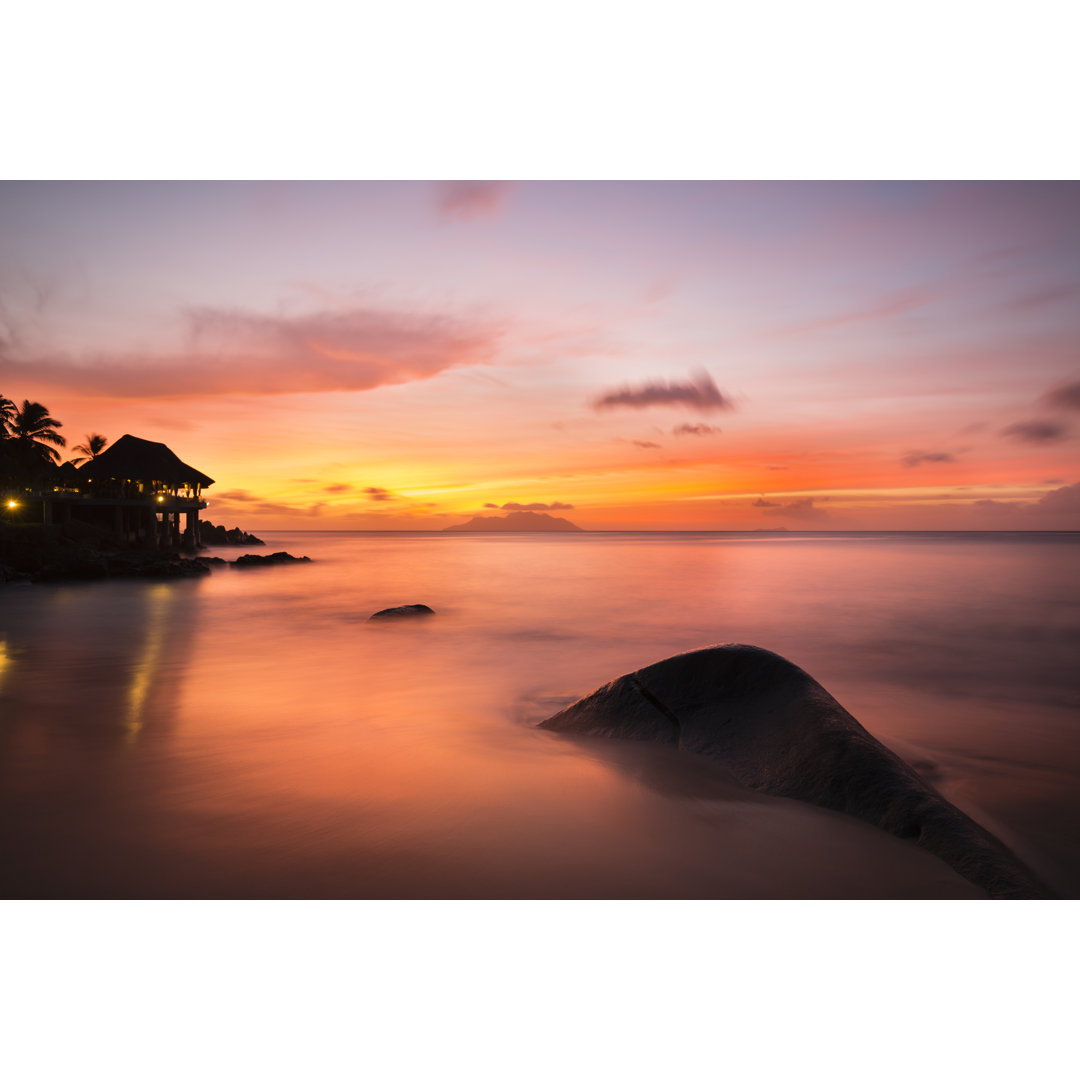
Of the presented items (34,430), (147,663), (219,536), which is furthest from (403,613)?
(219,536)

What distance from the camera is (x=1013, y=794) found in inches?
160

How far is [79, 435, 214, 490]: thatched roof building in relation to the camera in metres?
27.5

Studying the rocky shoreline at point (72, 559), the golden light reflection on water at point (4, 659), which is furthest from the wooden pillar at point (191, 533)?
the golden light reflection on water at point (4, 659)

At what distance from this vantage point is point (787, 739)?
12.4 ft

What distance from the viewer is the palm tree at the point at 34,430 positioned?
32.0m

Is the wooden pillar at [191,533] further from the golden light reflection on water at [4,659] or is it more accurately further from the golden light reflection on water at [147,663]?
the golden light reflection on water at [4,659]

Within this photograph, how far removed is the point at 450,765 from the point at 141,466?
1194 inches

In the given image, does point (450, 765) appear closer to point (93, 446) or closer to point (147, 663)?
point (147, 663)

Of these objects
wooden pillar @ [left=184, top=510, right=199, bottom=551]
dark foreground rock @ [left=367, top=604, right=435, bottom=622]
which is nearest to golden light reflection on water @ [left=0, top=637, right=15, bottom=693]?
dark foreground rock @ [left=367, top=604, right=435, bottom=622]

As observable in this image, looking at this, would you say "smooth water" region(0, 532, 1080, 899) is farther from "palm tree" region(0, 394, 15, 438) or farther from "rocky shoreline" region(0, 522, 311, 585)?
"palm tree" region(0, 394, 15, 438)

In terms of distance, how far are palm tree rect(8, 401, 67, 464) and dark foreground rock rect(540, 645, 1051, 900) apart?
39.3 meters

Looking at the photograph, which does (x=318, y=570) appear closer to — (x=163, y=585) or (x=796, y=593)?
(x=163, y=585)

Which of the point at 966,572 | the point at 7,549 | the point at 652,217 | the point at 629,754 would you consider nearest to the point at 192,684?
the point at 629,754

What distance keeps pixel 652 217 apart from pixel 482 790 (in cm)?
631
